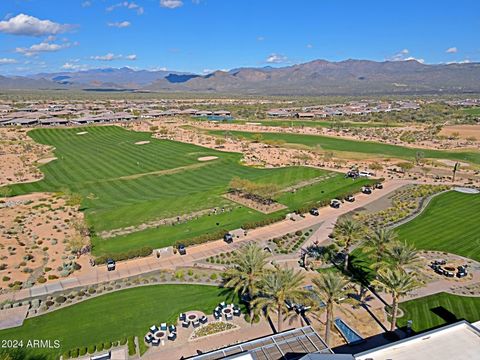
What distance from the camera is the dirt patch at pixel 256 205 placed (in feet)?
222

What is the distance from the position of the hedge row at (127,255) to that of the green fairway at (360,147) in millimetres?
84488

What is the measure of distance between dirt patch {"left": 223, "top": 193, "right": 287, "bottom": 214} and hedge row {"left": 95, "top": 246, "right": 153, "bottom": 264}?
23.8 m

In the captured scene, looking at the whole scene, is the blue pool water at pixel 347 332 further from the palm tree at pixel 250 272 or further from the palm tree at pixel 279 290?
the palm tree at pixel 250 272

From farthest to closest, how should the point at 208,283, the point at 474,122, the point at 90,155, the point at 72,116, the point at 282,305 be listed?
the point at 72,116
the point at 474,122
the point at 90,155
the point at 208,283
the point at 282,305

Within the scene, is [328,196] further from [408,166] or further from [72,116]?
[72,116]

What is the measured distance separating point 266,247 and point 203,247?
922 centimetres

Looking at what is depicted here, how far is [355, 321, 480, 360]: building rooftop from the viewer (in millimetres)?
25558

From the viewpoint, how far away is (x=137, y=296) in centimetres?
4191

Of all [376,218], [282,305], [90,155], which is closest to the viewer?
[282,305]

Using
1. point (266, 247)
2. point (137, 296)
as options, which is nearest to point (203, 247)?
point (266, 247)

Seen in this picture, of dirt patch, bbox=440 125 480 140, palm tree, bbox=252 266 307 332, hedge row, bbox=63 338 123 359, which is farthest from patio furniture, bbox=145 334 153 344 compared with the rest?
dirt patch, bbox=440 125 480 140

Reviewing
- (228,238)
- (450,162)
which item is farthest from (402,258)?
(450,162)

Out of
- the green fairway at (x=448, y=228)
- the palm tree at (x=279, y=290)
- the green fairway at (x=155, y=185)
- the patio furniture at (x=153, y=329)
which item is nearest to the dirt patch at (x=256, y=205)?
the green fairway at (x=155, y=185)

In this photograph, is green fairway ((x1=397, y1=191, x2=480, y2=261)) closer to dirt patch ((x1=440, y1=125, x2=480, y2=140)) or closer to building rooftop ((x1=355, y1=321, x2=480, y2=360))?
building rooftop ((x1=355, y1=321, x2=480, y2=360))
